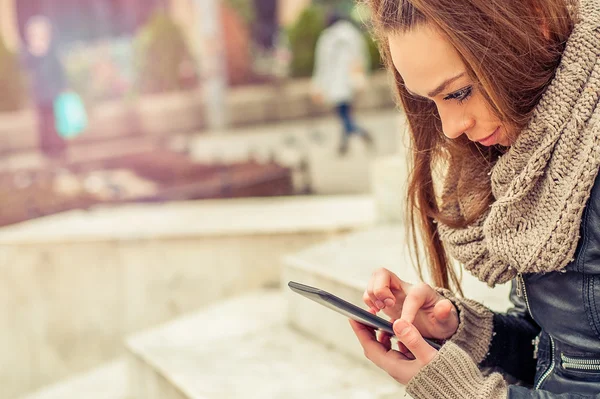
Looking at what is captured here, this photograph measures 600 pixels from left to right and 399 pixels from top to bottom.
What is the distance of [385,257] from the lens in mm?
2203

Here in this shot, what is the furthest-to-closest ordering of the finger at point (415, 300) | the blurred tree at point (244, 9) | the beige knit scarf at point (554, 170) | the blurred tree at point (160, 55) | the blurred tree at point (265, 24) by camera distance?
the blurred tree at point (265, 24) < the blurred tree at point (244, 9) < the blurred tree at point (160, 55) < the finger at point (415, 300) < the beige knit scarf at point (554, 170)

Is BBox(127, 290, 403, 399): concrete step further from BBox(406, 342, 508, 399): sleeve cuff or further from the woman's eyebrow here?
the woman's eyebrow

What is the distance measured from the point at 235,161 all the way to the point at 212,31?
1.72 m

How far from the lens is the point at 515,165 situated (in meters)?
0.97

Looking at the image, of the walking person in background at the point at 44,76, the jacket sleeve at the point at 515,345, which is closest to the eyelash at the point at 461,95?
the jacket sleeve at the point at 515,345

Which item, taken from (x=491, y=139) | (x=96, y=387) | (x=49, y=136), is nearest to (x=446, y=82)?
(x=491, y=139)

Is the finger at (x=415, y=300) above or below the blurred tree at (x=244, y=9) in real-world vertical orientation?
below

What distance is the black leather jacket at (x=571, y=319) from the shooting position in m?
0.94

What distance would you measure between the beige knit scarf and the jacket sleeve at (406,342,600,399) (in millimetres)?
164

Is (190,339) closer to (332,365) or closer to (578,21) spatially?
(332,365)

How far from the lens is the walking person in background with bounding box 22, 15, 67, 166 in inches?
233

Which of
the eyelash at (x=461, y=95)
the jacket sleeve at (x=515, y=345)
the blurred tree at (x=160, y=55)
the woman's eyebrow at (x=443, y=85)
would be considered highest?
the blurred tree at (x=160, y=55)

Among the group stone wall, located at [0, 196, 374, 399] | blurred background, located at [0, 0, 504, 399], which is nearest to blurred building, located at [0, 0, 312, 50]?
blurred background, located at [0, 0, 504, 399]

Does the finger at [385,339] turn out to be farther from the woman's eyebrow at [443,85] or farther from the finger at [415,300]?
the woman's eyebrow at [443,85]
